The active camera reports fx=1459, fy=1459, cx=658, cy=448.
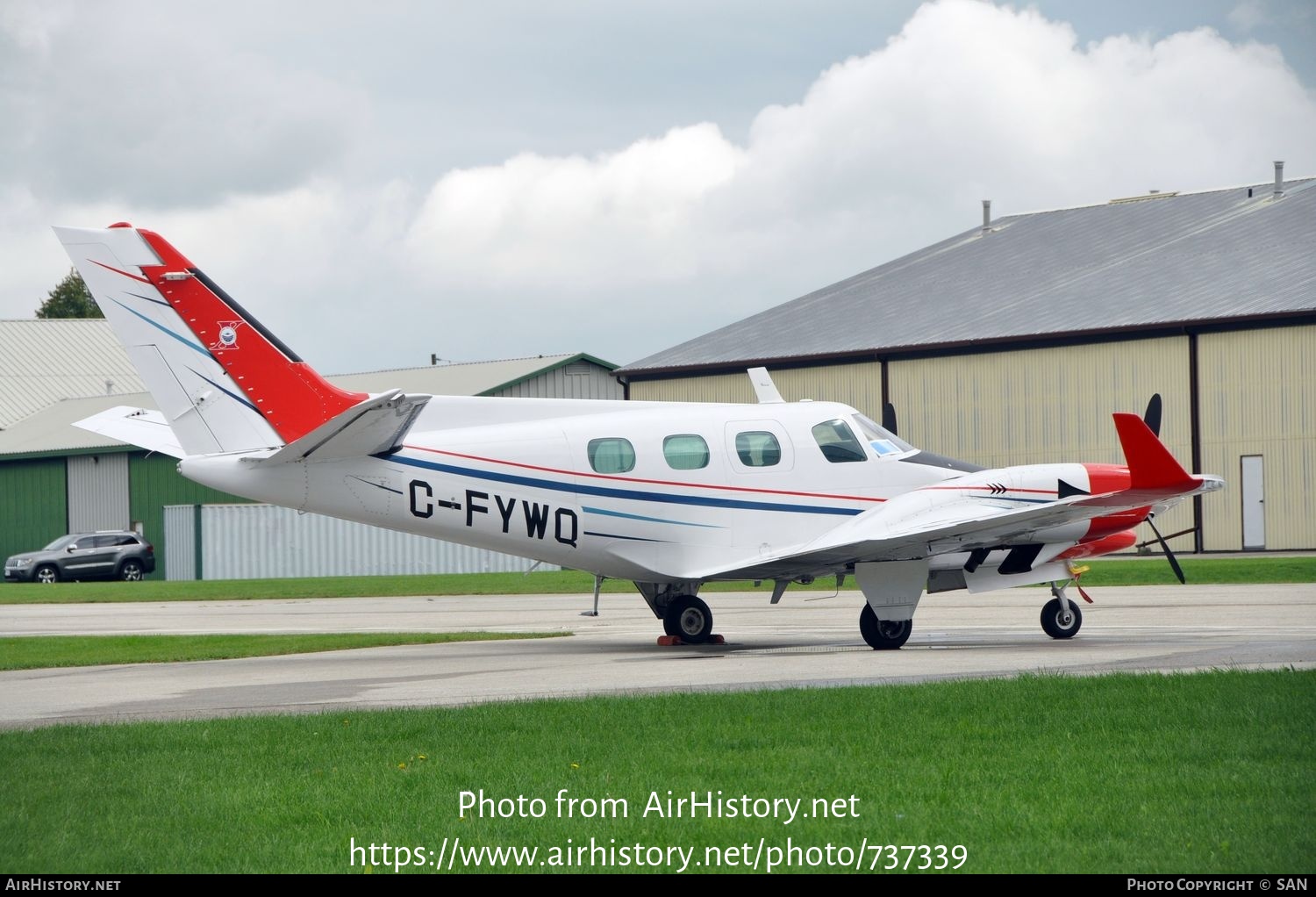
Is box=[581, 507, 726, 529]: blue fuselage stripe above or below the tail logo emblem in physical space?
below

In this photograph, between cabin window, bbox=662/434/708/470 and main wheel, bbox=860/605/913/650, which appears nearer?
main wheel, bbox=860/605/913/650

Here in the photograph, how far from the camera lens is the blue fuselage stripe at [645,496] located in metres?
18.4

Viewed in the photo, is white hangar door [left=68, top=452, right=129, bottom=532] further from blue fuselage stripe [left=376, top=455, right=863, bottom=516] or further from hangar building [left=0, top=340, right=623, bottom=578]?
blue fuselage stripe [left=376, top=455, right=863, bottom=516]

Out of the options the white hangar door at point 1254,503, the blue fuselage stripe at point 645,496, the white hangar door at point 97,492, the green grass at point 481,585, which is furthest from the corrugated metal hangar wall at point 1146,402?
the white hangar door at point 97,492

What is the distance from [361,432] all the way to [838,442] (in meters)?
6.06

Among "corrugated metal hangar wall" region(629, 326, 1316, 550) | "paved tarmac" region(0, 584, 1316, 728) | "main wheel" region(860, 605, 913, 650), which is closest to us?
"paved tarmac" region(0, 584, 1316, 728)

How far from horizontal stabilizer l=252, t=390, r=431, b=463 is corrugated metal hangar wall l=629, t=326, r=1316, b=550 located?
2944cm

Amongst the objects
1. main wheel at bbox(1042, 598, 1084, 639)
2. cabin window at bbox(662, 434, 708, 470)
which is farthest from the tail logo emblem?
main wheel at bbox(1042, 598, 1084, 639)

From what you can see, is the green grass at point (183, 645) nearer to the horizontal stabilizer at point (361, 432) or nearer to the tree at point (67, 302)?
the horizontal stabilizer at point (361, 432)

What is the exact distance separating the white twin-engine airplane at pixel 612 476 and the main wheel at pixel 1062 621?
0.08 feet

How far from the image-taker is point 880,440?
62.7 ft

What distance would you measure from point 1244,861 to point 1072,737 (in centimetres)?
323

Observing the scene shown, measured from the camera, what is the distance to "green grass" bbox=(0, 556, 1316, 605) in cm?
3347

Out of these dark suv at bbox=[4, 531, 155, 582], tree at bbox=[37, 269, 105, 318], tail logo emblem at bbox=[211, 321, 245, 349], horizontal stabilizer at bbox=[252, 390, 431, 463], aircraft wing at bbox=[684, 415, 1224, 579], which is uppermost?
tree at bbox=[37, 269, 105, 318]
